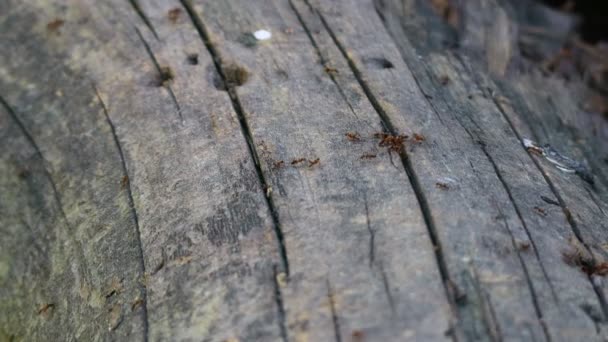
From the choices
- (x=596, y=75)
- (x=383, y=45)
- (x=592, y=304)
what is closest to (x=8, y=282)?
(x=383, y=45)

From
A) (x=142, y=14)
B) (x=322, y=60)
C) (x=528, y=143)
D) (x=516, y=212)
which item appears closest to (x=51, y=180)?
(x=142, y=14)

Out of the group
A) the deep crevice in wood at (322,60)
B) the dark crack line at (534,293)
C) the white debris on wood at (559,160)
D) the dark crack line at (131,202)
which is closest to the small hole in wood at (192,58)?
the dark crack line at (131,202)

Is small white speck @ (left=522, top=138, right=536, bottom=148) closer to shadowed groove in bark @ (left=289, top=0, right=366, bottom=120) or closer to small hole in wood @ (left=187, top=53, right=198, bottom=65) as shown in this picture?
shadowed groove in bark @ (left=289, top=0, right=366, bottom=120)

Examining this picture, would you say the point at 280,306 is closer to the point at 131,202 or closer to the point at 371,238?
the point at 371,238

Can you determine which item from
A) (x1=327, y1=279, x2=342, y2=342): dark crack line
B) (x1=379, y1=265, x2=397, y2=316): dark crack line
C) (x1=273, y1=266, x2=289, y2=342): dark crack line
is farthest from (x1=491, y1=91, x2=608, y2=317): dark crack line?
(x1=273, y1=266, x2=289, y2=342): dark crack line

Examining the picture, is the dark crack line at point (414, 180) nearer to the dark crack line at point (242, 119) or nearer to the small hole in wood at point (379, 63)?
the small hole in wood at point (379, 63)

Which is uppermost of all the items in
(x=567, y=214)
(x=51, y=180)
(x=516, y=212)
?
(x=516, y=212)

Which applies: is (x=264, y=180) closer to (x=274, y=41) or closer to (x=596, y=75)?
(x=274, y=41)
